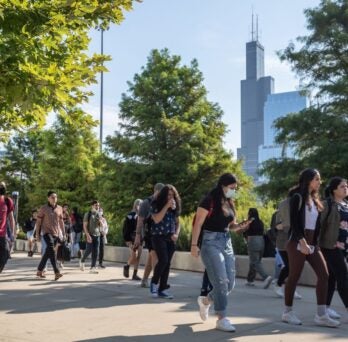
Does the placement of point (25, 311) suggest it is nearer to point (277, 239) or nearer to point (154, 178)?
point (277, 239)

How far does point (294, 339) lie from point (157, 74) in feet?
72.2

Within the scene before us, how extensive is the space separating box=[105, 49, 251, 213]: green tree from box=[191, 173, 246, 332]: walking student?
58.1 feet

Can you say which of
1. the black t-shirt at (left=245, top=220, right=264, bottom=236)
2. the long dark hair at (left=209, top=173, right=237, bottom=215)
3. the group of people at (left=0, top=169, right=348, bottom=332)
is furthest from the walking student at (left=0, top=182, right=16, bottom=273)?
the black t-shirt at (left=245, top=220, right=264, bottom=236)

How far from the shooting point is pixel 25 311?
7676 mm

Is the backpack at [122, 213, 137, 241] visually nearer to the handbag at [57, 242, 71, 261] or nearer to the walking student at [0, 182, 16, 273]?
the handbag at [57, 242, 71, 261]

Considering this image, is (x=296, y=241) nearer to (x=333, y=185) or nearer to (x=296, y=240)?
(x=296, y=240)

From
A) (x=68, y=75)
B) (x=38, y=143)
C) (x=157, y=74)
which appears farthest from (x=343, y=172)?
(x=38, y=143)

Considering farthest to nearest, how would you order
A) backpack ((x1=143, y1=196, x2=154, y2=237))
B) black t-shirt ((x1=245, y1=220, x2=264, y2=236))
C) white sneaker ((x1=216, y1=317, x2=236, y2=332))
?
black t-shirt ((x1=245, y1=220, x2=264, y2=236)) < backpack ((x1=143, y1=196, x2=154, y2=237)) < white sneaker ((x1=216, y1=317, x2=236, y2=332))

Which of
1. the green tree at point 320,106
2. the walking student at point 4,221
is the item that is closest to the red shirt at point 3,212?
the walking student at point 4,221

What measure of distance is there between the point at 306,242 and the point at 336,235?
514mm

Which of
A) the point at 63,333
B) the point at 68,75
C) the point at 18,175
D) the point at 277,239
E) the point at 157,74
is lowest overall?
the point at 63,333

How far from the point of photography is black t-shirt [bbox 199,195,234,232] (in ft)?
21.6

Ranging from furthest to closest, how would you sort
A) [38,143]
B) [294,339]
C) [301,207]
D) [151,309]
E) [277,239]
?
[38,143]
[277,239]
[151,309]
[301,207]
[294,339]

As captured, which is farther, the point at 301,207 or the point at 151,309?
the point at 151,309
